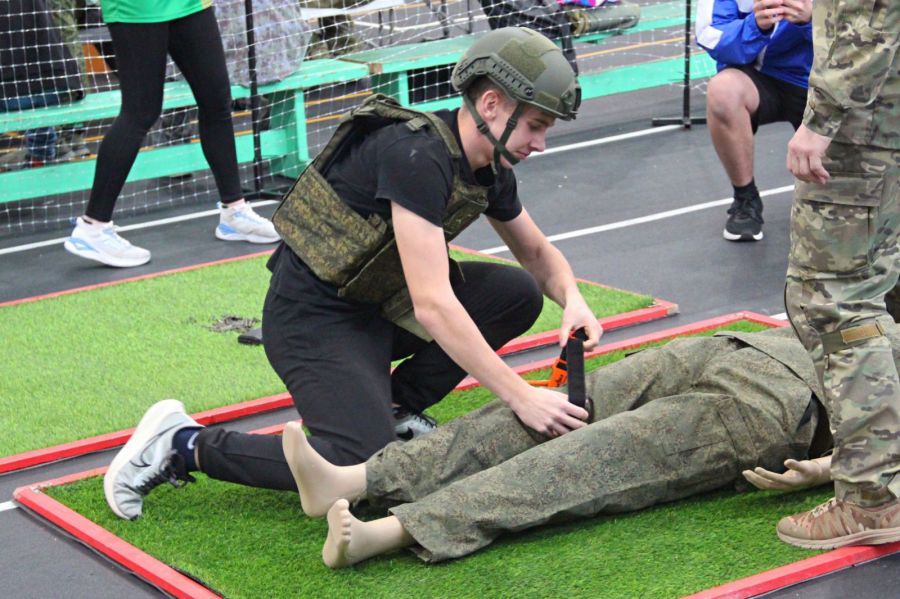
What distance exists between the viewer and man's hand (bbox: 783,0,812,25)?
5020 millimetres

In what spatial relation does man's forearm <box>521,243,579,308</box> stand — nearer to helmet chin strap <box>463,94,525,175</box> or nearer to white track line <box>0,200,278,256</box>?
helmet chin strap <box>463,94,525,175</box>

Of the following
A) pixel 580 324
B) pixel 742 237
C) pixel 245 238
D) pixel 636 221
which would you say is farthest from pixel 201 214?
pixel 580 324

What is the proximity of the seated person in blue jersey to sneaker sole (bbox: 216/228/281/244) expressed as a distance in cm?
196

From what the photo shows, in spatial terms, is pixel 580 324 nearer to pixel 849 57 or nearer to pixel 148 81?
pixel 849 57

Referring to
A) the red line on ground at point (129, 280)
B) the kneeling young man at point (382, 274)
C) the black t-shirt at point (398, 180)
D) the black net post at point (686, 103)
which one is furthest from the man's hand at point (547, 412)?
the black net post at point (686, 103)

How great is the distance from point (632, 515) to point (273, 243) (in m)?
3.17

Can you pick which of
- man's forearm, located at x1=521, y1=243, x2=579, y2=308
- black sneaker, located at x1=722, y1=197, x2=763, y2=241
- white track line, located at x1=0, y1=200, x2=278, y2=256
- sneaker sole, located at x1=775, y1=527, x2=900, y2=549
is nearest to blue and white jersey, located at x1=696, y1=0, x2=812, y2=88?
black sneaker, located at x1=722, y1=197, x2=763, y2=241

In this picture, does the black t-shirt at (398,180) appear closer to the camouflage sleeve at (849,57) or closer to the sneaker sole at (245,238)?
the camouflage sleeve at (849,57)

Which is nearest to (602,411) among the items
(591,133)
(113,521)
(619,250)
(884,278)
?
(884,278)

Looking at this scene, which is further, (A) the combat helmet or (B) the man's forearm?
(B) the man's forearm

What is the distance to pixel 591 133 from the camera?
779 cm

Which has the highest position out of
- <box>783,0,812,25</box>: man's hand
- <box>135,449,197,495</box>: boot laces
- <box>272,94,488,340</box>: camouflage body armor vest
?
<box>783,0,812,25</box>: man's hand

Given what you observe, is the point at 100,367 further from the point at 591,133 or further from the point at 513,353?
the point at 591,133

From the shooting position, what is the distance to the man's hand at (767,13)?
5.05m
